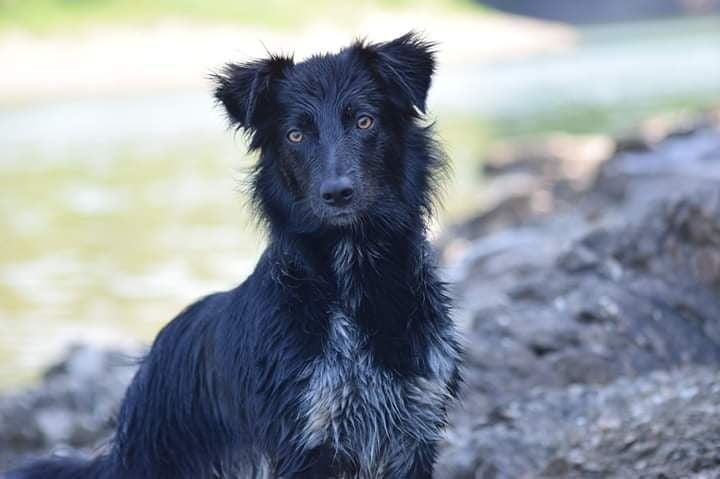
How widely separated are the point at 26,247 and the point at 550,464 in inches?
691

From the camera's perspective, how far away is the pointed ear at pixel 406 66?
555 cm

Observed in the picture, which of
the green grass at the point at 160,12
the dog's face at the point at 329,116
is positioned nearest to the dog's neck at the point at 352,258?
the dog's face at the point at 329,116

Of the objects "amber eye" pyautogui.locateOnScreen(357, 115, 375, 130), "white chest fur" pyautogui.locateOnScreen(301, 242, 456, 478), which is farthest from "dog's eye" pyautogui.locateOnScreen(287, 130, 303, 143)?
"white chest fur" pyautogui.locateOnScreen(301, 242, 456, 478)

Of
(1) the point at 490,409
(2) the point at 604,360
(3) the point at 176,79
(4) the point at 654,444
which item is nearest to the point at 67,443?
(1) the point at 490,409

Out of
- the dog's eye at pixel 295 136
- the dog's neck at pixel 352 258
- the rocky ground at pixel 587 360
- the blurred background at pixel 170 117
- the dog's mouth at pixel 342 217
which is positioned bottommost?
the blurred background at pixel 170 117

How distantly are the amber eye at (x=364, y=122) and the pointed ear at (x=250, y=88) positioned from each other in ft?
1.40

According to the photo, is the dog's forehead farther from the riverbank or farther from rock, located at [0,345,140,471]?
the riverbank

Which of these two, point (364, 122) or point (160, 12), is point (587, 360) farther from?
point (160, 12)

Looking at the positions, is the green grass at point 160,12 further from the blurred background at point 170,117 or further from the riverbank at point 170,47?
the riverbank at point 170,47

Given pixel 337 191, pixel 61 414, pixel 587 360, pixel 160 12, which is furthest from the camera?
pixel 160 12

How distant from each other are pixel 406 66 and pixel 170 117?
136 feet

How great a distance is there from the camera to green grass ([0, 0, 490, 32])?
8129 cm

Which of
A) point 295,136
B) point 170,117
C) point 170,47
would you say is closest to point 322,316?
point 295,136

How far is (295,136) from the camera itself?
5.55 meters
